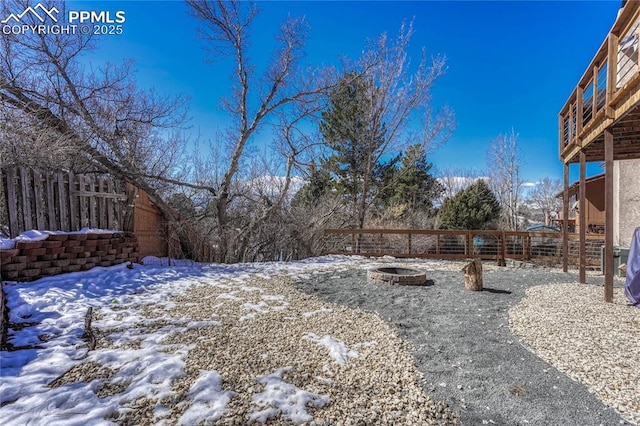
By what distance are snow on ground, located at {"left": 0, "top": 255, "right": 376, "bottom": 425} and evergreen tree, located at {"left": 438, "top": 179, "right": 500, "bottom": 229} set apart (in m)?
12.5

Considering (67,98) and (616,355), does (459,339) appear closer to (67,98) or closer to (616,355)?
(616,355)

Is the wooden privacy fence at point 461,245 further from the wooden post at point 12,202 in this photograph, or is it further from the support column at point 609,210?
the wooden post at point 12,202

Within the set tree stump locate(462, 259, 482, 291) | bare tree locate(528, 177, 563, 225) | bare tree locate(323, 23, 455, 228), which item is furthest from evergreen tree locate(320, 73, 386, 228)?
bare tree locate(528, 177, 563, 225)

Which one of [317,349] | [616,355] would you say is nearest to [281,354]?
[317,349]

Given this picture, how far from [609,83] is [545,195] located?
29742 millimetres

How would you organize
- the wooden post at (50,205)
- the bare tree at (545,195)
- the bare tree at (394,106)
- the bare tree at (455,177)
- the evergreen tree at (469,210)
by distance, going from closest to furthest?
the wooden post at (50,205) < the bare tree at (394,106) < the evergreen tree at (469,210) < the bare tree at (455,177) < the bare tree at (545,195)

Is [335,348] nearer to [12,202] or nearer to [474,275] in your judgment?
[474,275]

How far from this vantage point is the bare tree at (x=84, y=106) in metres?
5.58

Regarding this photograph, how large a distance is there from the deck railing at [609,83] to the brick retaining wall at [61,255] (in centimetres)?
634

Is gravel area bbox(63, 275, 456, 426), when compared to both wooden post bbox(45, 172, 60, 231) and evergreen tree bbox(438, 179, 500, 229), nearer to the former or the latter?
wooden post bbox(45, 172, 60, 231)

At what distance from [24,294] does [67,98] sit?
487cm

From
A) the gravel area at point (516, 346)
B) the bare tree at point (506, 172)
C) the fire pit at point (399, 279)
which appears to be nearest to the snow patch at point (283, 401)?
the gravel area at point (516, 346)

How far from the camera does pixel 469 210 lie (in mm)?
14414

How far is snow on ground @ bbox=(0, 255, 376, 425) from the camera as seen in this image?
5.26 feet
